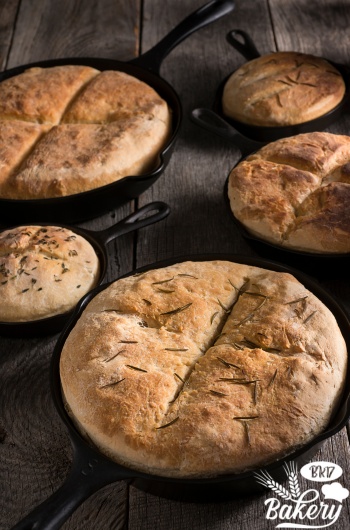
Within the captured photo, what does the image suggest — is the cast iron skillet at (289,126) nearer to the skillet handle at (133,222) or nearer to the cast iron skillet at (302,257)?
the cast iron skillet at (302,257)

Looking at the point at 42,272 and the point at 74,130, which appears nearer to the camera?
the point at 42,272

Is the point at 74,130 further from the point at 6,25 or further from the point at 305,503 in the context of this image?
the point at 305,503

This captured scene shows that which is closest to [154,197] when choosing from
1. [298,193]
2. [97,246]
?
[97,246]

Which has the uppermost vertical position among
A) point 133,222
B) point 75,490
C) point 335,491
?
point 75,490

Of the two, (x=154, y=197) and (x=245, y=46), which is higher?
(x=245, y=46)

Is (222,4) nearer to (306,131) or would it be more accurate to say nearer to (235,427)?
(306,131)

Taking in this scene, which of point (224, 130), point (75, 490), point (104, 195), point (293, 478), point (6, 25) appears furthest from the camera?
point (6, 25)
